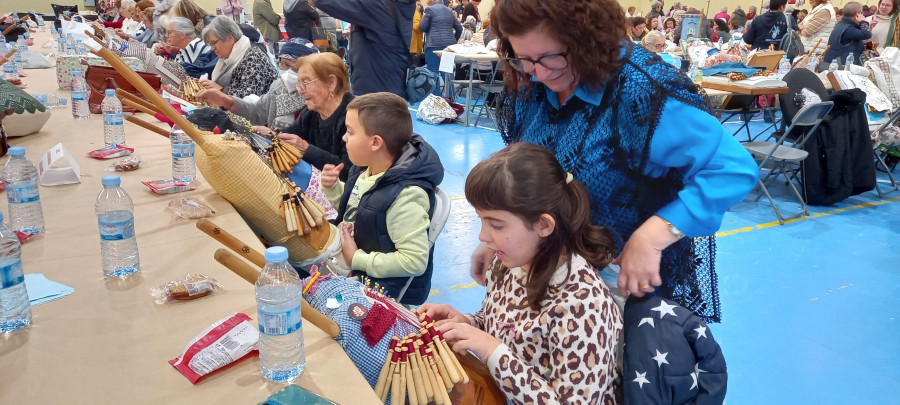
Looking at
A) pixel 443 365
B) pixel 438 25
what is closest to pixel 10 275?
pixel 443 365

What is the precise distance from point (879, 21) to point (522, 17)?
10214 mm

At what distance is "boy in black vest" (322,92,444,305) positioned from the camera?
7.39 feet

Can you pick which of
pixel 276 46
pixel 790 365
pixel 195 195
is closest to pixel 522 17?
pixel 195 195

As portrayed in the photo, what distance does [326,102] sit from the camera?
3203 millimetres

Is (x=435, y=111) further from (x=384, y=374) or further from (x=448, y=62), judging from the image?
(x=384, y=374)

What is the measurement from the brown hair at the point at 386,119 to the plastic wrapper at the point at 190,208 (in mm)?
649

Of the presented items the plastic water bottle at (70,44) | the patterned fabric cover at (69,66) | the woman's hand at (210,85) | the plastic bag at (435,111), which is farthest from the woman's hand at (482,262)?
the plastic bag at (435,111)

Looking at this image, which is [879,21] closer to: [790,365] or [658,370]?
[790,365]

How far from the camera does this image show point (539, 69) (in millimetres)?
1477

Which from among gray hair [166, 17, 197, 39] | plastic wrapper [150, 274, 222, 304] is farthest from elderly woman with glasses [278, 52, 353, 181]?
gray hair [166, 17, 197, 39]

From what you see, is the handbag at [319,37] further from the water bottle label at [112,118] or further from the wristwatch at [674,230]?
the wristwatch at [674,230]

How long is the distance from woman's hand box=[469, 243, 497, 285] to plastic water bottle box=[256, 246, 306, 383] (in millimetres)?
617

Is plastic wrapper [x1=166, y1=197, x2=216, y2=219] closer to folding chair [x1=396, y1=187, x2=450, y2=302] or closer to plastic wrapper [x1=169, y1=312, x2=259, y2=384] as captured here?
folding chair [x1=396, y1=187, x2=450, y2=302]

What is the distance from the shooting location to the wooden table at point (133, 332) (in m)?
1.14
